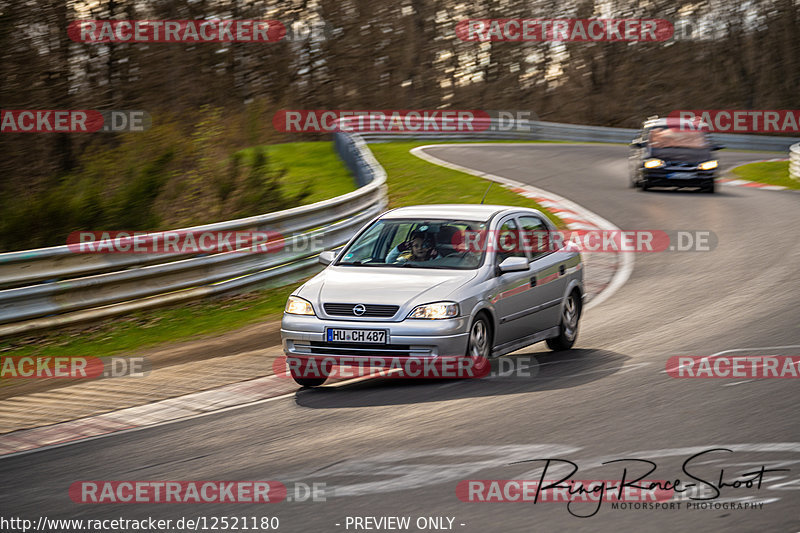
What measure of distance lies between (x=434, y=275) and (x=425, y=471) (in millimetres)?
3264

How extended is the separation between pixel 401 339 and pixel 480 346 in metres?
0.88

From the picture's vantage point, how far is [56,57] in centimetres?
2262

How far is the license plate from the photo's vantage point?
8.65m

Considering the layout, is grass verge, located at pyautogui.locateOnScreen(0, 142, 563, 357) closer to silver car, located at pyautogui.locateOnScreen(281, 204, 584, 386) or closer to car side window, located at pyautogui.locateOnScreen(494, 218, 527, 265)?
silver car, located at pyautogui.locateOnScreen(281, 204, 584, 386)

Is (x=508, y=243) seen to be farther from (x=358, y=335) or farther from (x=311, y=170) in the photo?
(x=311, y=170)

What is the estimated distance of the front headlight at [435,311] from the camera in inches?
343

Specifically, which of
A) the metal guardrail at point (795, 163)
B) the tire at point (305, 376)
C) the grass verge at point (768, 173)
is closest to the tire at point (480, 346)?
the tire at point (305, 376)

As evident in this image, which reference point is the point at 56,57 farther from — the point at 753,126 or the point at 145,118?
the point at 753,126
